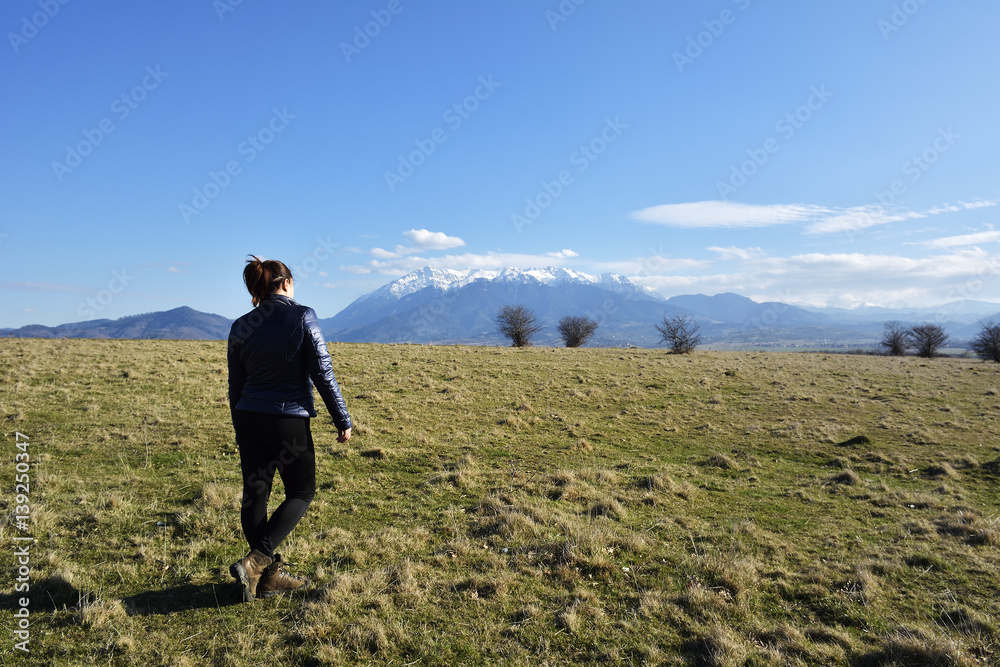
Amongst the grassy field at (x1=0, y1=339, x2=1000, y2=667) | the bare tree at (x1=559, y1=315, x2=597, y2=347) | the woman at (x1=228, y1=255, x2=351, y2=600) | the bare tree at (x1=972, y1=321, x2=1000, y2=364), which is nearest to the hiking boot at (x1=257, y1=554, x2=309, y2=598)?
the woman at (x1=228, y1=255, x2=351, y2=600)

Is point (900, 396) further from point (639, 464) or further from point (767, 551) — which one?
point (767, 551)

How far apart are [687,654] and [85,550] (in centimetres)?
672

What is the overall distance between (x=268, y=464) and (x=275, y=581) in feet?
4.12

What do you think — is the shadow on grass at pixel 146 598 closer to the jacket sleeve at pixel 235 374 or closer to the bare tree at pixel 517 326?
the jacket sleeve at pixel 235 374

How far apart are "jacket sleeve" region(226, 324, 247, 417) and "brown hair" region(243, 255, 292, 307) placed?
0.47m

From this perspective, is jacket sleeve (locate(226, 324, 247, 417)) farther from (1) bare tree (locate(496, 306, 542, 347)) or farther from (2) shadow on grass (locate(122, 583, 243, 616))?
(1) bare tree (locate(496, 306, 542, 347))

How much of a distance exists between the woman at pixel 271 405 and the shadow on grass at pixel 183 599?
32 centimetres

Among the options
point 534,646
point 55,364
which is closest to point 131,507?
point 534,646

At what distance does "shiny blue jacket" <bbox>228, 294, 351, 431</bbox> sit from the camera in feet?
13.7

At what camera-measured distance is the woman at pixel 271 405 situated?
418 cm

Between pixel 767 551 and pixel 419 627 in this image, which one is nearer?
pixel 419 627

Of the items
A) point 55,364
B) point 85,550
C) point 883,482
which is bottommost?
point 883,482

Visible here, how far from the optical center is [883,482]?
941 centimetres

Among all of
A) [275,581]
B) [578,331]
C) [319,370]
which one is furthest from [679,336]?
[275,581]
